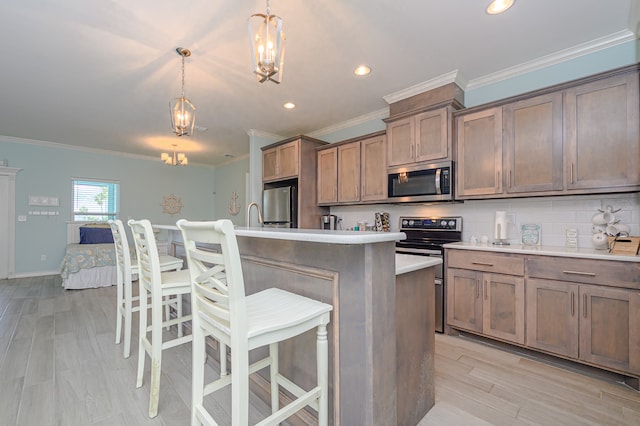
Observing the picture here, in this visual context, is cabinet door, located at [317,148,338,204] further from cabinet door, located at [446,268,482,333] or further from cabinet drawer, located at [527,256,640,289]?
cabinet drawer, located at [527,256,640,289]

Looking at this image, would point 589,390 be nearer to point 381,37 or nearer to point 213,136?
point 381,37

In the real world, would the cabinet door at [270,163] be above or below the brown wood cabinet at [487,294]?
above

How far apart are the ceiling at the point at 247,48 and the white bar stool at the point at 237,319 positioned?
5.93ft

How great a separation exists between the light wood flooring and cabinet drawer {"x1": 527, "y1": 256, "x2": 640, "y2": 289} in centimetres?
71

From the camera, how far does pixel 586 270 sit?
2033mm

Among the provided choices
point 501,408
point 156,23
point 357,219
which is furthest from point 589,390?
point 156,23

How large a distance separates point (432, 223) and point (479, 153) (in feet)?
2.97

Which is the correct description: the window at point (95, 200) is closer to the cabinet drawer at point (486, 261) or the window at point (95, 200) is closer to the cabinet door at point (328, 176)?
the cabinet door at point (328, 176)

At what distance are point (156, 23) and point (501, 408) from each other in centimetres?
359

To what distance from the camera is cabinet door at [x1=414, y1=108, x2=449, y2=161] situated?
289 cm

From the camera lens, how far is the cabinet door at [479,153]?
8.68ft

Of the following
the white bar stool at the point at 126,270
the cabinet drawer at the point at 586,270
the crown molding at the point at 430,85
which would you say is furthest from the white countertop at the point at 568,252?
the white bar stool at the point at 126,270

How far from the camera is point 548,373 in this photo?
82.9 inches

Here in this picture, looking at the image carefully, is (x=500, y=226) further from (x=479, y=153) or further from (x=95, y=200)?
(x=95, y=200)
